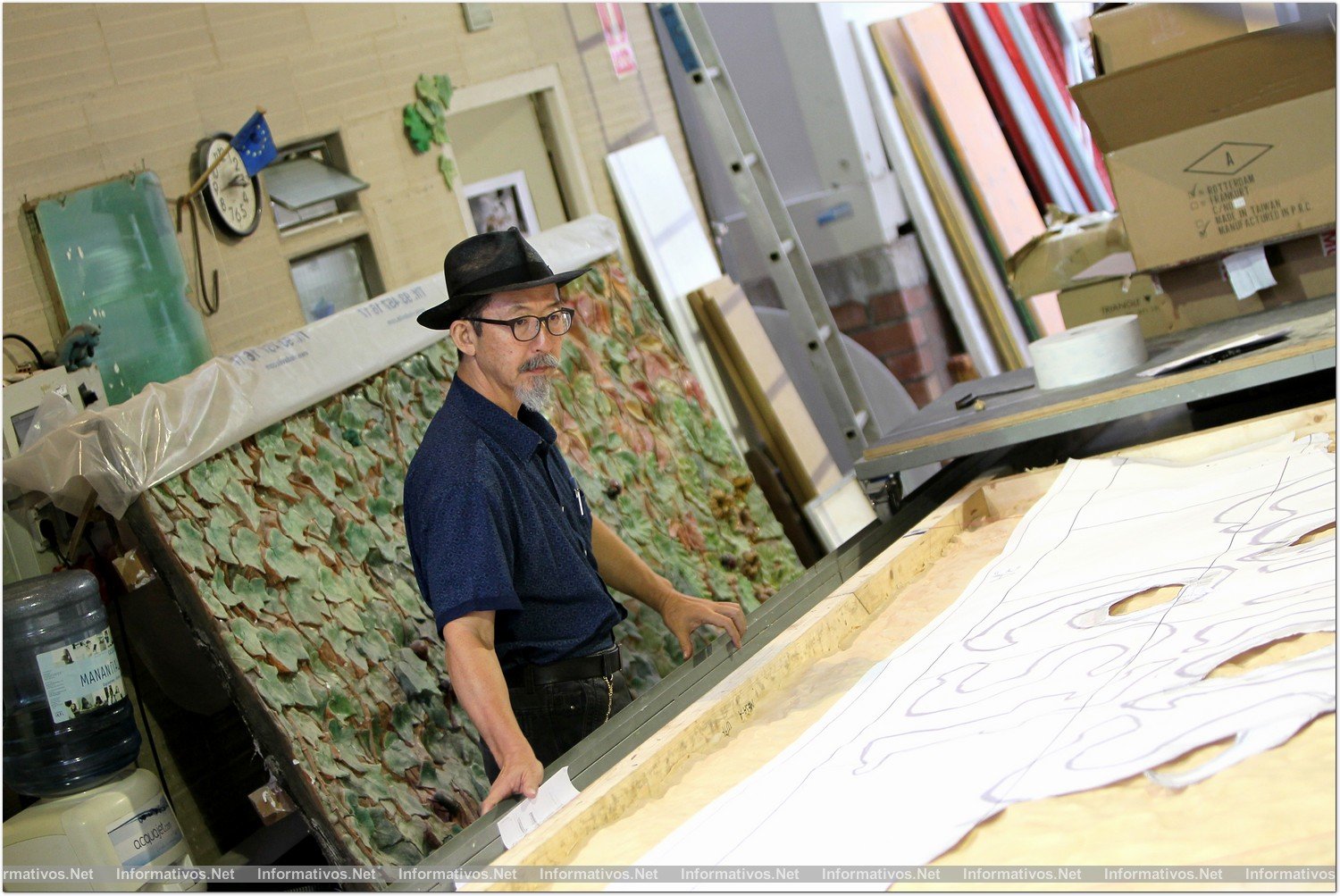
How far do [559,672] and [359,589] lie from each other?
813 millimetres

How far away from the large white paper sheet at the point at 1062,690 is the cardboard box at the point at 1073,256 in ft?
4.82

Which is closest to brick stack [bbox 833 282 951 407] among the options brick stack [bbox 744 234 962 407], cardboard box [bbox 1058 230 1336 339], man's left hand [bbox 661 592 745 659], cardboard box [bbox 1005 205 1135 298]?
brick stack [bbox 744 234 962 407]

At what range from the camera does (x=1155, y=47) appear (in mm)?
3055

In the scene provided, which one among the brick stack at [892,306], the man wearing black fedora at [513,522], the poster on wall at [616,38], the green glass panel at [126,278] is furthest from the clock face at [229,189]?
the brick stack at [892,306]

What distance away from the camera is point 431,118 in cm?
400

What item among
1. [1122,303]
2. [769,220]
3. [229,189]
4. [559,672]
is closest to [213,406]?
[229,189]

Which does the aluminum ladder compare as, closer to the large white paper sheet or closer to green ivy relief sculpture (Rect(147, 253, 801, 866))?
green ivy relief sculpture (Rect(147, 253, 801, 866))

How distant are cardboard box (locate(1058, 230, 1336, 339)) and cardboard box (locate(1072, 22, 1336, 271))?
149 millimetres

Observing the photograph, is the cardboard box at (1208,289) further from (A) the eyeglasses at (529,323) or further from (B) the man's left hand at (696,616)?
(A) the eyeglasses at (529,323)

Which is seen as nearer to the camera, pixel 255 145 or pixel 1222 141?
pixel 1222 141

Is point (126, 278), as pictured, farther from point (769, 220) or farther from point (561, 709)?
point (769, 220)

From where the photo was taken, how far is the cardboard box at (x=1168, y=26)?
296 centimetres

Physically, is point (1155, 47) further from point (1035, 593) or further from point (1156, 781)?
point (1156, 781)

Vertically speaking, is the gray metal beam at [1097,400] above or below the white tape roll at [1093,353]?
below
